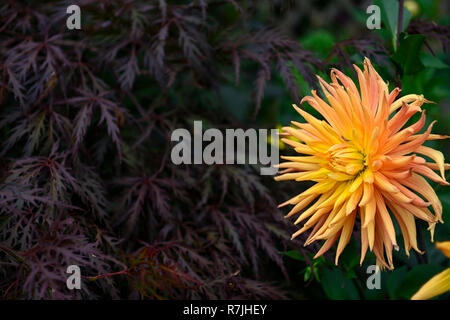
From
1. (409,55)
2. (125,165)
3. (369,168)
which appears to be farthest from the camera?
(125,165)

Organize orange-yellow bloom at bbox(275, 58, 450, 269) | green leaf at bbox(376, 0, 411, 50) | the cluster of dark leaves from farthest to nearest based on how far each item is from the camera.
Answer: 1. green leaf at bbox(376, 0, 411, 50)
2. the cluster of dark leaves
3. orange-yellow bloom at bbox(275, 58, 450, 269)

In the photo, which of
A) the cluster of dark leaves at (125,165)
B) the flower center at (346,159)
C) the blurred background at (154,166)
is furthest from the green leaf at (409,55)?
the flower center at (346,159)

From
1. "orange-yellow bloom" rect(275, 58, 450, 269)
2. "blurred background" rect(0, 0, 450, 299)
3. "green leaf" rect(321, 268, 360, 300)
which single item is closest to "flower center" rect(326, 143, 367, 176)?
"orange-yellow bloom" rect(275, 58, 450, 269)

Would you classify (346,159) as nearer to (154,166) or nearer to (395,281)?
(395,281)

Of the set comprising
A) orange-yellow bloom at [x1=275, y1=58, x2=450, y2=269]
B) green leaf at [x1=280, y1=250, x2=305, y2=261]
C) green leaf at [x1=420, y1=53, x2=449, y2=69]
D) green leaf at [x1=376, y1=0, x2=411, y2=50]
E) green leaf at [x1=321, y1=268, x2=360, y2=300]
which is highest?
green leaf at [x1=376, y1=0, x2=411, y2=50]

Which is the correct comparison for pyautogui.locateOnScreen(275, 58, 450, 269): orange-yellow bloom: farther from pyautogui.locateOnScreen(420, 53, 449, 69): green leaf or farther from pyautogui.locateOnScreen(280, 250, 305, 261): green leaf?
pyautogui.locateOnScreen(420, 53, 449, 69): green leaf

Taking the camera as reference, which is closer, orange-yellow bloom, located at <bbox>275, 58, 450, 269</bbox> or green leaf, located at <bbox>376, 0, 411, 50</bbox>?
orange-yellow bloom, located at <bbox>275, 58, 450, 269</bbox>

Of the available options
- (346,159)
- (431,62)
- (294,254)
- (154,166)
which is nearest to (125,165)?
(154,166)
